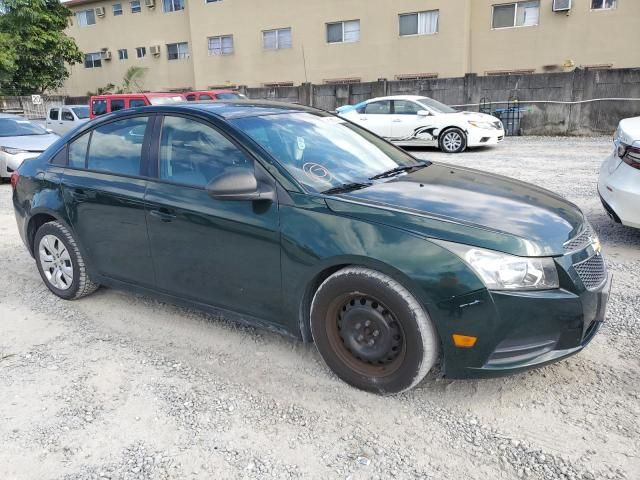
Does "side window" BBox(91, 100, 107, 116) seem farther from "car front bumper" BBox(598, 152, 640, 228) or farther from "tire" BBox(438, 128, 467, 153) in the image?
"car front bumper" BBox(598, 152, 640, 228)

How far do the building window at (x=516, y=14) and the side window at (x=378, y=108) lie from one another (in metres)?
11.1

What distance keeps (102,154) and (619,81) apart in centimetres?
1600

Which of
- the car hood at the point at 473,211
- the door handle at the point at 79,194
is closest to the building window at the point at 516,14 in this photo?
the car hood at the point at 473,211

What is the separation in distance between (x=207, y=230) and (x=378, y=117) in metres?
11.5

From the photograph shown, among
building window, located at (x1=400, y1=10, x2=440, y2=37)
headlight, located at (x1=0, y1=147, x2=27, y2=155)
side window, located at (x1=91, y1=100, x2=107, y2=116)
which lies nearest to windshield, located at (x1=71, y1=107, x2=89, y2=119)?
side window, located at (x1=91, y1=100, x2=107, y2=116)

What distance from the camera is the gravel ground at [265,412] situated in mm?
2414

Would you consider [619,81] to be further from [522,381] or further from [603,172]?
[522,381]

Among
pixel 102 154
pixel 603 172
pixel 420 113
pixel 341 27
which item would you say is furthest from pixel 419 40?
pixel 102 154

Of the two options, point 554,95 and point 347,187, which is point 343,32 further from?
point 347,187

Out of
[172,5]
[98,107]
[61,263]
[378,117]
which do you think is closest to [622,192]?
[61,263]

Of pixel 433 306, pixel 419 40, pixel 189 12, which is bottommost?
pixel 433 306

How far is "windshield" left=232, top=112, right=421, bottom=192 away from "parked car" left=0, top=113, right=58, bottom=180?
326 inches

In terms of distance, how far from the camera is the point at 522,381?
118 inches

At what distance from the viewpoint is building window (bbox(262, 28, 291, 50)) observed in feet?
83.7
